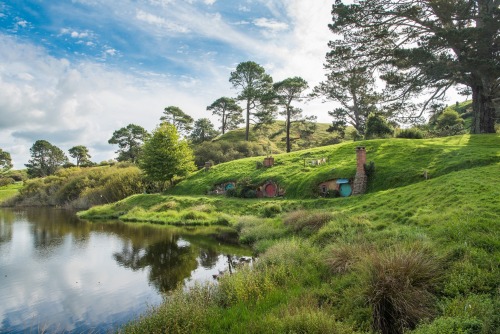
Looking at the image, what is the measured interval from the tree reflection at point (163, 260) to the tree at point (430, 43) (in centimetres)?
2364

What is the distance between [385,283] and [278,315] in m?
2.93

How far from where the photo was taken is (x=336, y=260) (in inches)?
460

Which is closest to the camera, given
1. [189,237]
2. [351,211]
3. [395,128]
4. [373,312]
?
[373,312]

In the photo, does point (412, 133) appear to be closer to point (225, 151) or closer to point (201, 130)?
point (225, 151)

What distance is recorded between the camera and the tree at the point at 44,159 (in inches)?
3629

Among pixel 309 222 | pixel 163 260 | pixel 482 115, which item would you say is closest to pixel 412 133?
pixel 482 115

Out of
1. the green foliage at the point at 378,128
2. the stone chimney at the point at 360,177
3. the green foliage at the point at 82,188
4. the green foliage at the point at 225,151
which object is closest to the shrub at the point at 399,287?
the stone chimney at the point at 360,177

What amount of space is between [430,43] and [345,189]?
1454cm

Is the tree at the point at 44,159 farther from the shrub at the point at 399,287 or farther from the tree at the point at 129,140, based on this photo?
the shrub at the point at 399,287

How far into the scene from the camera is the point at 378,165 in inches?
1226

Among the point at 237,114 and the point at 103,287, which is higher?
the point at 237,114

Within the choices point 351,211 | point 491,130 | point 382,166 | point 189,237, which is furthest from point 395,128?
point 189,237

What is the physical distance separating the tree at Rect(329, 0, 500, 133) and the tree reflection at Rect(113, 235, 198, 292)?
23.6 m

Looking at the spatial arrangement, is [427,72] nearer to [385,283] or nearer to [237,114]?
[385,283]
